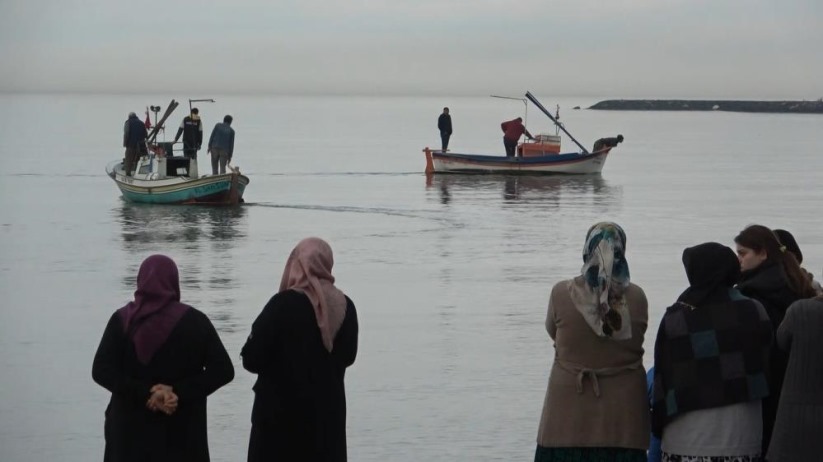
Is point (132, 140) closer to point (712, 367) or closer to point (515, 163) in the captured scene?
point (515, 163)

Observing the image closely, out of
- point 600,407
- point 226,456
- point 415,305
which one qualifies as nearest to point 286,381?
point 600,407

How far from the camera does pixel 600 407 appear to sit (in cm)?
477

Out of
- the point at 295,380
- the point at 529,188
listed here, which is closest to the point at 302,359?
the point at 295,380

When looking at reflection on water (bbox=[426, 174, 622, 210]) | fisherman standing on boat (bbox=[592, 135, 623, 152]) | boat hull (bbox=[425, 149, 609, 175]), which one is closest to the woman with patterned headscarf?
reflection on water (bbox=[426, 174, 622, 210])

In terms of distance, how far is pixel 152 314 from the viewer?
4.61 m

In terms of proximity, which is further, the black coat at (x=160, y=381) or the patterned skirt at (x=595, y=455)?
the patterned skirt at (x=595, y=455)

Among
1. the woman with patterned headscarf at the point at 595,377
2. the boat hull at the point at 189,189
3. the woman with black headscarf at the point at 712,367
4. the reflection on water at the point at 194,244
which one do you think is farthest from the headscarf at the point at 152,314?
the boat hull at the point at 189,189

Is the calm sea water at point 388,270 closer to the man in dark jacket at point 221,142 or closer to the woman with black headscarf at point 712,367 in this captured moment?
the man in dark jacket at point 221,142

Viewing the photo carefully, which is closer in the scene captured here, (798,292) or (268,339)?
(268,339)

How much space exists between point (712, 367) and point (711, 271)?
354 millimetres

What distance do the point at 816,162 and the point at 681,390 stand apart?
134 ft

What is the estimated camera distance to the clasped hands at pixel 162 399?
4.62m

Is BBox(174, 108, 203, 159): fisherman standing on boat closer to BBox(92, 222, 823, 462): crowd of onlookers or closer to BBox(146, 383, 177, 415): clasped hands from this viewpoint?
BBox(92, 222, 823, 462): crowd of onlookers

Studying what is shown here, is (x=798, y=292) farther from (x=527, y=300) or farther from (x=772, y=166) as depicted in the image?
(x=772, y=166)
